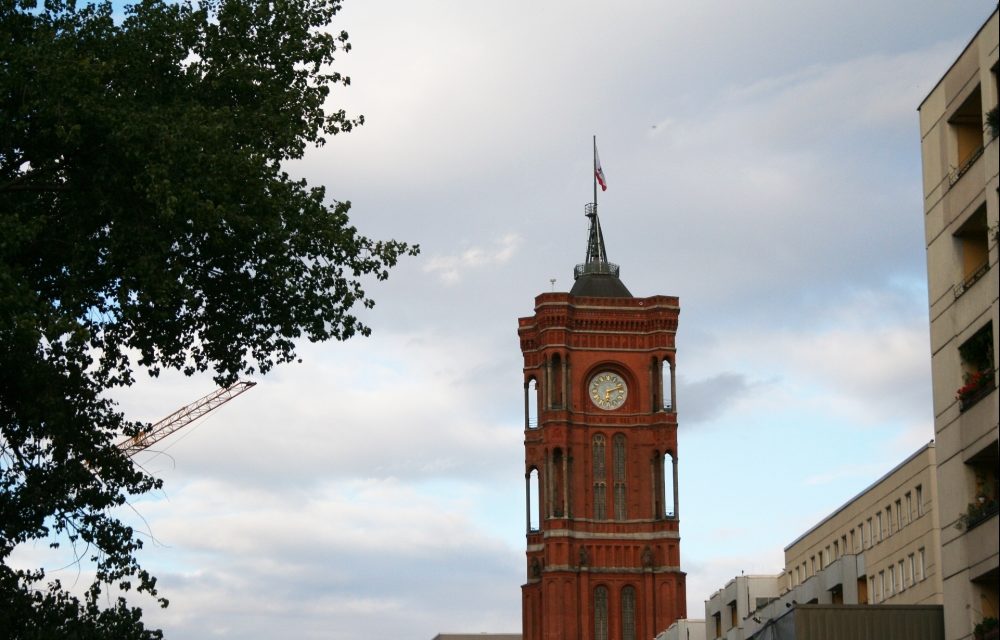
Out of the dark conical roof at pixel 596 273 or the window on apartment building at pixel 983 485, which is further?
the dark conical roof at pixel 596 273

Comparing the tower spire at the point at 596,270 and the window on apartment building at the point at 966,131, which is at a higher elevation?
the tower spire at the point at 596,270

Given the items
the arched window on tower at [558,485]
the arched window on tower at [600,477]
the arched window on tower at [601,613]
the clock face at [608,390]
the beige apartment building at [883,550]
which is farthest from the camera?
the clock face at [608,390]

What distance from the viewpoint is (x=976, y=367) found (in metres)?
36.7

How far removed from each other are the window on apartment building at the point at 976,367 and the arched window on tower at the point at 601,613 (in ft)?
333

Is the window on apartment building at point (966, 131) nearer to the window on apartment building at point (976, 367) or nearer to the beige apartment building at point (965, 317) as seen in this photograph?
the beige apartment building at point (965, 317)

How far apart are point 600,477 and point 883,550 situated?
72856 millimetres

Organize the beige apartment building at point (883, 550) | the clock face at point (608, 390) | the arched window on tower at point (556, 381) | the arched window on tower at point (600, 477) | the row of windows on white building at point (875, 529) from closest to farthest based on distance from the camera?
the beige apartment building at point (883, 550), the row of windows on white building at point (875, 529), the arched window on tower at point (600, 477), the arched window on tower at point (556, 381), the clock face at point (608, 390)

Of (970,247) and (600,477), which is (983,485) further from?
(600,477)

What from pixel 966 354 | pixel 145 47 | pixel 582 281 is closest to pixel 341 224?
pixel 145 47

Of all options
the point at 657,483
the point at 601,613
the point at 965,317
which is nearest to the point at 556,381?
the point at 657,483

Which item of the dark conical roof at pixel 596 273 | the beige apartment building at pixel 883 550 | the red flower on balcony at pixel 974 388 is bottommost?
the red flower on balcony at pixel 974 388

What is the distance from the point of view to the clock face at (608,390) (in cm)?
14238

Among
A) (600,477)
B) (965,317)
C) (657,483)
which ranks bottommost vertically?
(965,317)

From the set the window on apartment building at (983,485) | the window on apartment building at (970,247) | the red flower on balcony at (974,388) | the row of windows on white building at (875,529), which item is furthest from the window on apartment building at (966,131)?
the row of windows on white building at (875,529)
